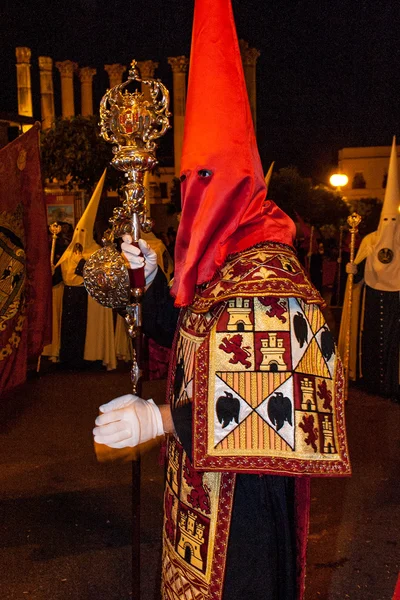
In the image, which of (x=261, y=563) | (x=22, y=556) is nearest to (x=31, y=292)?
(x=22, y=556)

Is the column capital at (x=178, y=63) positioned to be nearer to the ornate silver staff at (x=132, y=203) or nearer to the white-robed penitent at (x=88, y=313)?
the white-robed penitent at (x=88, y=313)

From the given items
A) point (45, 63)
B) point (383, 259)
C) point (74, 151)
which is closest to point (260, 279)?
point (383, 259)

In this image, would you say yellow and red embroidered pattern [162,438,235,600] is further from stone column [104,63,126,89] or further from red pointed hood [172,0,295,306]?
stone column [104,63,126,89]

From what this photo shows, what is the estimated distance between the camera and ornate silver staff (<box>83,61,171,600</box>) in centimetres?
225

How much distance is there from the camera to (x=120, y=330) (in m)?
9.75

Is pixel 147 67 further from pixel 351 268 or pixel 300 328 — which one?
pixel 300 328

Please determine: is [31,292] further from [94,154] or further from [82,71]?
[82,71]

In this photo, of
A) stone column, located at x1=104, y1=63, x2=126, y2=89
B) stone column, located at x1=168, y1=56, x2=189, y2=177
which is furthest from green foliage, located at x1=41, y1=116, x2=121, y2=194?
stone column, located at x1=104, y1=63, x2=126, y2=89

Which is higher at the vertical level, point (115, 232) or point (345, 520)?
point (115, 232)

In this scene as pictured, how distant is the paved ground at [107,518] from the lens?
380 cm

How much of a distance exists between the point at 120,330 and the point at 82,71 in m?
41.5

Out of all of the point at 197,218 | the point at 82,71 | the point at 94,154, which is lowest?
the point at 197,218

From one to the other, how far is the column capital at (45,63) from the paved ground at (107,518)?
4042 centimetres

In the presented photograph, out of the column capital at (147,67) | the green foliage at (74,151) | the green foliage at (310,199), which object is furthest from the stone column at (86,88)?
the green foliage at (74,151)
